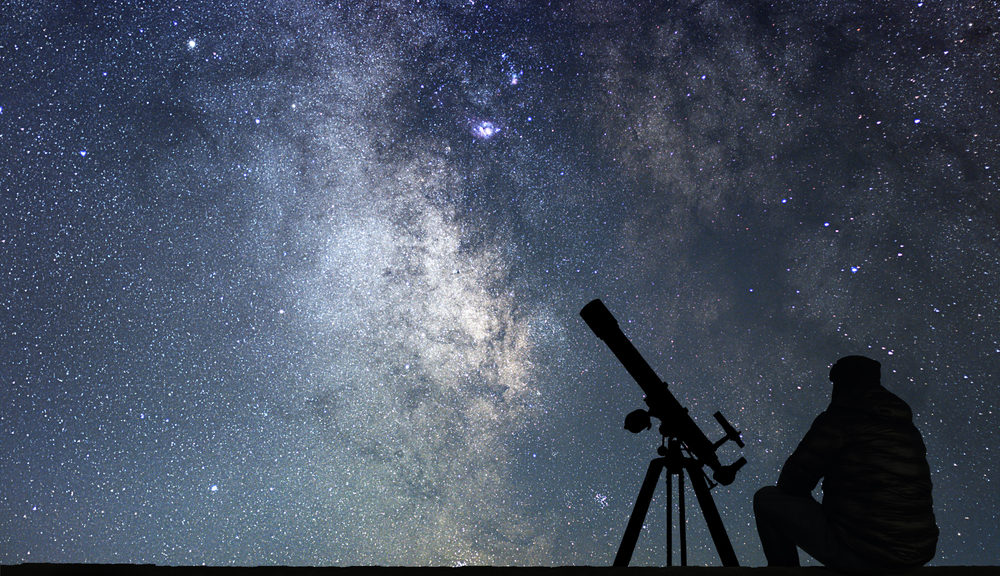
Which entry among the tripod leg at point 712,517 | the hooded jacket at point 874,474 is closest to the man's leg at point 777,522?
the hooded jacket at point 874,474

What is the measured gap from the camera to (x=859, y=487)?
8.68 ft

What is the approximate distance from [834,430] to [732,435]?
2.26 m

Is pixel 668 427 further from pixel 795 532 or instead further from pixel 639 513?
pixel 795 532

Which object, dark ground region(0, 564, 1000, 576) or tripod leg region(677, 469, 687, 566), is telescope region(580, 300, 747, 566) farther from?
dark ground region(0, 564, 1000, 576)

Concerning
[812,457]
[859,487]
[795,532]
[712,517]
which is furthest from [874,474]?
[712,517]

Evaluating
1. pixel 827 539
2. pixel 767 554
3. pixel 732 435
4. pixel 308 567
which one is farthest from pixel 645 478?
pixel 308 567

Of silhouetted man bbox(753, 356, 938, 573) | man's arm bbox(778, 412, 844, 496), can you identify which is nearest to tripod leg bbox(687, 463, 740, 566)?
silhouetted man bbox(753, 356, 938, 573)

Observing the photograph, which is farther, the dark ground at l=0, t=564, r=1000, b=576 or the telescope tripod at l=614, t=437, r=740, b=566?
Result: the telescope tripod at l=614, t=437, r=740, b=566

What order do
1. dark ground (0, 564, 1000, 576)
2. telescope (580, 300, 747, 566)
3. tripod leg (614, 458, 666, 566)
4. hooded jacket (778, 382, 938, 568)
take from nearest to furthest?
dark ground (0, 564, 1000, 576), hooded jacket (778, 382, 938, 568), tripod leg (614, 458, 666, 566), telescope (580, 300, 747, 566)

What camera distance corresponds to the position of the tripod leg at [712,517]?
4199mm

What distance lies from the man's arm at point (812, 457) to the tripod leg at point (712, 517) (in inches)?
61.1

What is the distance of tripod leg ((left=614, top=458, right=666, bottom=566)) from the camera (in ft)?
13.5

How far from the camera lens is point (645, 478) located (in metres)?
4.55

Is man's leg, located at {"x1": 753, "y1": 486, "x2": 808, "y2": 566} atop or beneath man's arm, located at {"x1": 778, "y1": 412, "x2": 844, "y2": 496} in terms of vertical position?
beneath
